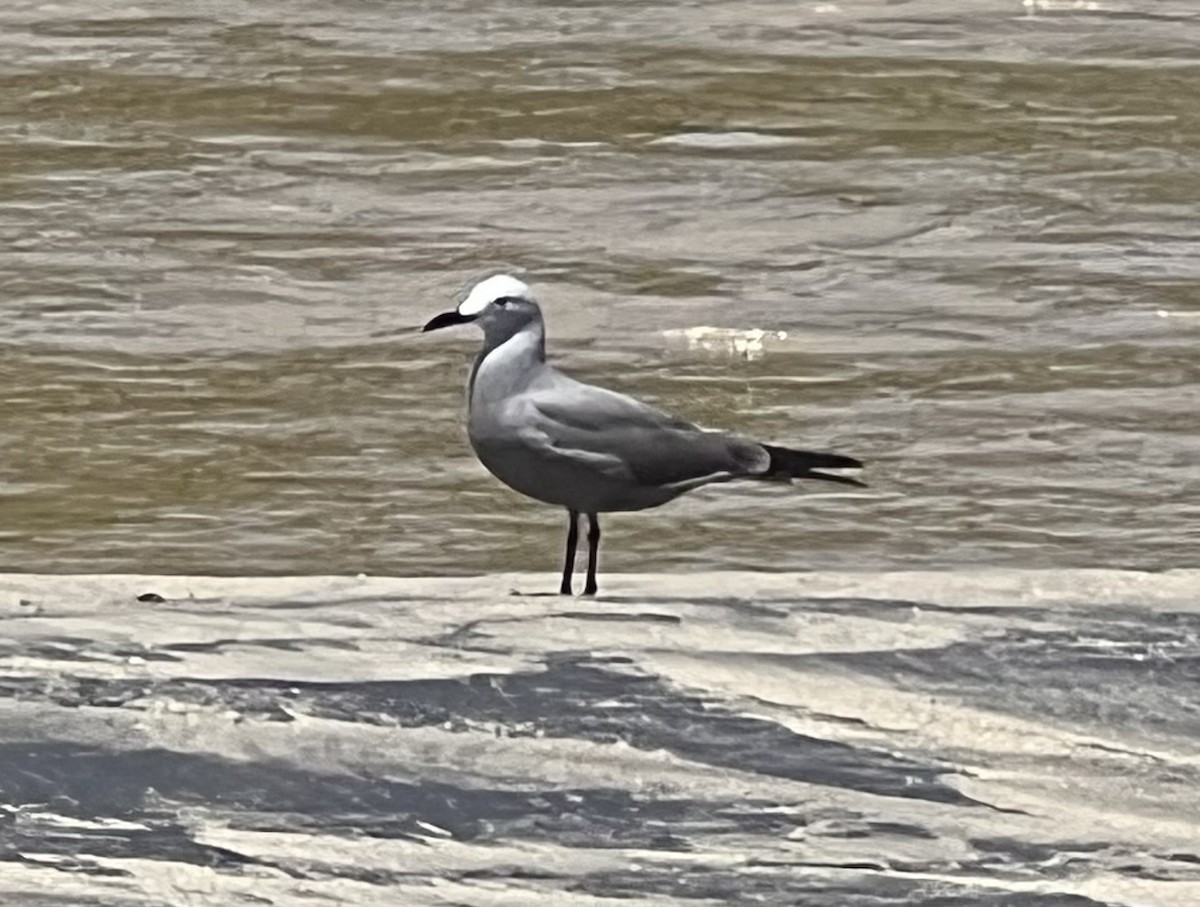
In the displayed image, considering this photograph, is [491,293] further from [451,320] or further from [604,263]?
[604,263]

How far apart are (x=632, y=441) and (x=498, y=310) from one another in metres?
0.09

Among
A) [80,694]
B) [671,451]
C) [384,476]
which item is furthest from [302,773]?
[384,476]

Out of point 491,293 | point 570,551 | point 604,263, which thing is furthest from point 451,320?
point 604,263

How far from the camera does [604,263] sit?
2.14m

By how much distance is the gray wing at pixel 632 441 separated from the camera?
123cm

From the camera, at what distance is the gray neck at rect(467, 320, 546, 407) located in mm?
1232

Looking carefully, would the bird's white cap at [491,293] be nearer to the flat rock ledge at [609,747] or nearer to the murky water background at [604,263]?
the flat rock ledge at [609,747]

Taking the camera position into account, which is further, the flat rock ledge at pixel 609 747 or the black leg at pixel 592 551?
the black leg at pixel 592 551

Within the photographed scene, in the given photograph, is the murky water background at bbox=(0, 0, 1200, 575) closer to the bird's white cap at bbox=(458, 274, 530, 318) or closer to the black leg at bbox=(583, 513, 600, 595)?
the black leg at bbox=(583, 513, 600, 595)

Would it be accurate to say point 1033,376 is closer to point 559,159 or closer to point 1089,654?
point 559,159

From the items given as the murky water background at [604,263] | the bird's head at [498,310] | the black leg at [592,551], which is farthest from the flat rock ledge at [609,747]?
the murky water background at [604,263]

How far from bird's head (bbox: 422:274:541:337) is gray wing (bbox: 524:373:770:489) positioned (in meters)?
0.04

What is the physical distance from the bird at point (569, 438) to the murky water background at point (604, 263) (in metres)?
0.45

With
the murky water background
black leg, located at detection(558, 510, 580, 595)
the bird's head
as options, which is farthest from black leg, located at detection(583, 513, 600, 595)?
the murky water background
